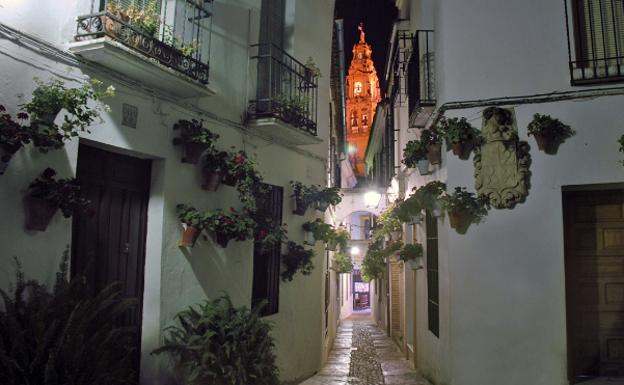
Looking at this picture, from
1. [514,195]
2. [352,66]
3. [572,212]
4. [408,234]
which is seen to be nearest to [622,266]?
[572,212]

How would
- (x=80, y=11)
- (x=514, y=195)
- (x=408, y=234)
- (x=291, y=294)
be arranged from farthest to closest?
(x=408, y=234) < (x=291, y=294) < (x=514, y=195) < (x=80, y=11)

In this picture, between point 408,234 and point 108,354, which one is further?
point 408,234

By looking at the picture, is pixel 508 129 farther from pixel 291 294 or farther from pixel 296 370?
pixel 296 370

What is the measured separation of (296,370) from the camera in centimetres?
867

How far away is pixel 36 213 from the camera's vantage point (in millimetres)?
4164

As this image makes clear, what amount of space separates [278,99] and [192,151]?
2.05m

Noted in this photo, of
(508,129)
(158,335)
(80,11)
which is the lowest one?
(158,335)

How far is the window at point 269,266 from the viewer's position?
7.86 m

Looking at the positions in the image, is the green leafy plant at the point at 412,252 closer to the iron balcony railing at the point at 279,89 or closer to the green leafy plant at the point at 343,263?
the iron balcony railing at the point at 279,89

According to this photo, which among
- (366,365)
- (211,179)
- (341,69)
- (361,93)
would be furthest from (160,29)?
(361,93)

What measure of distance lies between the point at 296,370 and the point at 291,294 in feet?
4.50

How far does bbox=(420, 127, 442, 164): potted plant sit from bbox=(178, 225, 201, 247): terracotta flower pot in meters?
3.66

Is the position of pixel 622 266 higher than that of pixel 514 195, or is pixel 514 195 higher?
pixel 514 195

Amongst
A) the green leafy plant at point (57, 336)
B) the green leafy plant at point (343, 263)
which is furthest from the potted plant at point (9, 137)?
the green leafy plant at point (343, 263)
